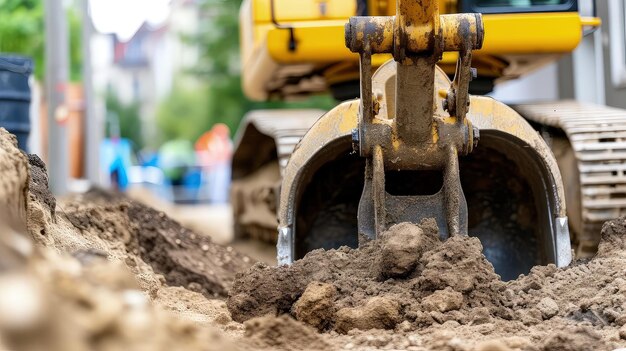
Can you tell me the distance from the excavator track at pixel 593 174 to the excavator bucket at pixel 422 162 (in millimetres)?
257

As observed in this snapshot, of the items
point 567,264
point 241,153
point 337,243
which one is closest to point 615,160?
point 567,264

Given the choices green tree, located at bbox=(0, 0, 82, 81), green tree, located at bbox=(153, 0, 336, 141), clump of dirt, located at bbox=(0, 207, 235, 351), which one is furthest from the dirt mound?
green tree, located at bbox=(153, 0, 336, 141)

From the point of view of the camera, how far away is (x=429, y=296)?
421cm

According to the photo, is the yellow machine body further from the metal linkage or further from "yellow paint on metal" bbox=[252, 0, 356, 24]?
the metal linkage

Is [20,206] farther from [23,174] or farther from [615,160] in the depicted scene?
[615,160]

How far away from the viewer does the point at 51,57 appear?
48.4ft

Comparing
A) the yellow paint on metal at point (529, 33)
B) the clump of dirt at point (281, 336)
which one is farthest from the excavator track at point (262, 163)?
the clump of dirt at point (281, 336)

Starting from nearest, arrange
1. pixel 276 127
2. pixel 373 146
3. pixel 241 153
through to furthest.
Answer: pixel 373 146 → pixel 276 127 → pixel 241 153

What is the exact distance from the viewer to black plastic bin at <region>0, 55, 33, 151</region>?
25.9 feet

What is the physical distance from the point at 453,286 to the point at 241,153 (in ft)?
18.3

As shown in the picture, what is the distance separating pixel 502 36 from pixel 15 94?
348 centimetres

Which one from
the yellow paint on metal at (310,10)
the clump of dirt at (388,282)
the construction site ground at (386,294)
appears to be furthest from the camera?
the yellow paint on metal at (310,10)

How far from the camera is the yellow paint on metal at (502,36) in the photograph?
21.7 feet

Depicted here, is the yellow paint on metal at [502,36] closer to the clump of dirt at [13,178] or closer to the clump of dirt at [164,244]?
the clump of dirt at [164,244]
